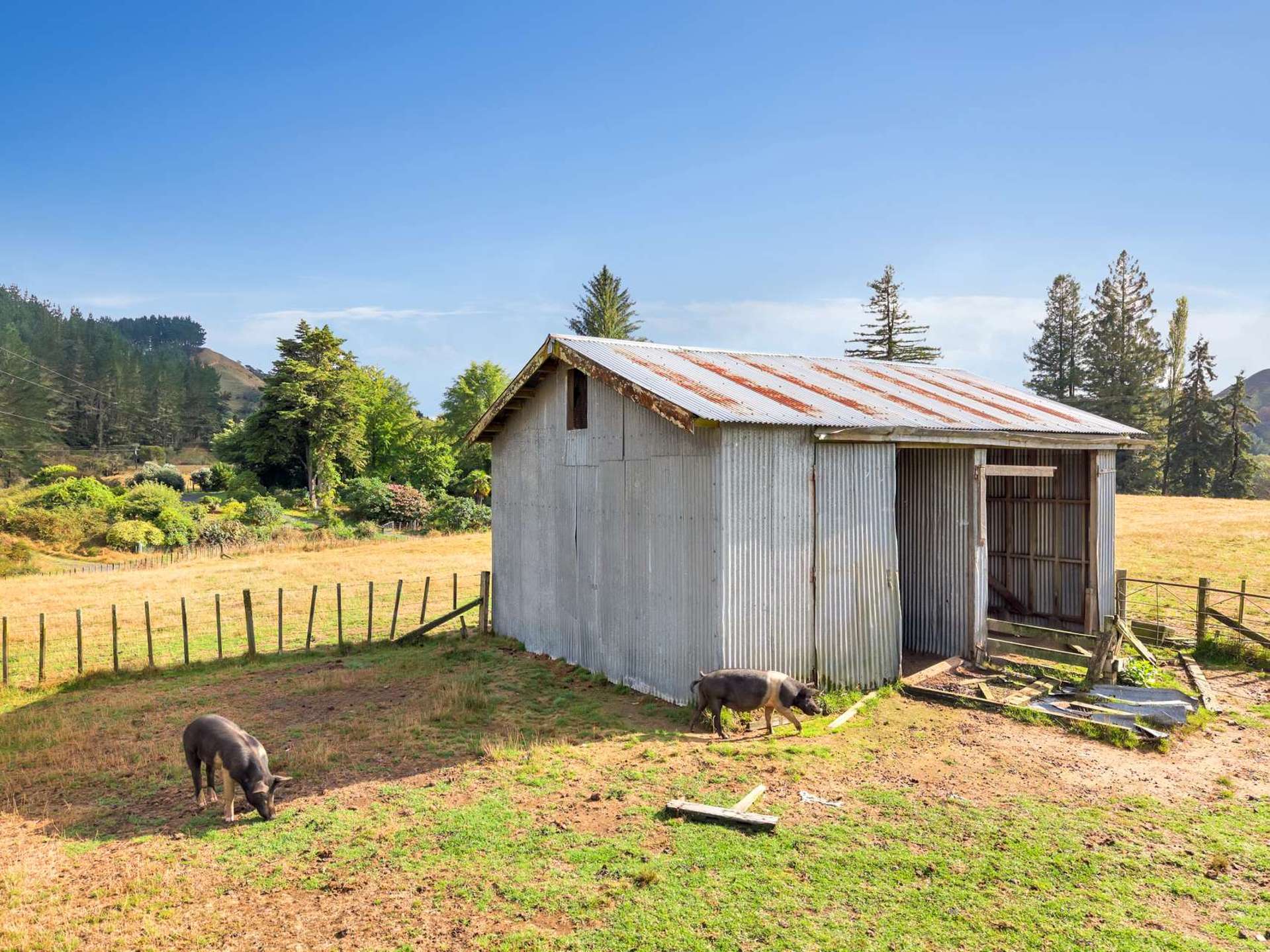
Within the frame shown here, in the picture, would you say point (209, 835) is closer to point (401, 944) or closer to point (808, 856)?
point (401, 944)

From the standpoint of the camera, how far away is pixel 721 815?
785 centimetres

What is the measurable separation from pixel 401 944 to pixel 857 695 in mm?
7939

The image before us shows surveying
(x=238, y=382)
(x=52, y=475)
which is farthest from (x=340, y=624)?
(x=238, y=382)

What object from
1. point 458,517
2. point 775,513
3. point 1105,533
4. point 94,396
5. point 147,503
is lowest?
point 458,517

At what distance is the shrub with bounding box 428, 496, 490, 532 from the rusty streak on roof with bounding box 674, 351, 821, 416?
30.2m

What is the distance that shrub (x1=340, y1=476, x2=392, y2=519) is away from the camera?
44688 millimetres

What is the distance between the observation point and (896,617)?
12734 mm

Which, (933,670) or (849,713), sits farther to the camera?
(933,670)

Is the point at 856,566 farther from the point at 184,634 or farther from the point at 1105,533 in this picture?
the point at 184,634

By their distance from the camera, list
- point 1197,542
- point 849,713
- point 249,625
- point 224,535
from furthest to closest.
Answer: point 224,535, point 1197,542, point 249,625, point 849,713

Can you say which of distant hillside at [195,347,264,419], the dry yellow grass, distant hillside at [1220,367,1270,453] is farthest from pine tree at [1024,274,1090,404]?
distant hillside at [195,347,264,419]

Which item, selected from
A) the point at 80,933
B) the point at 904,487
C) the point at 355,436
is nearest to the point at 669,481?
the point at 904,487

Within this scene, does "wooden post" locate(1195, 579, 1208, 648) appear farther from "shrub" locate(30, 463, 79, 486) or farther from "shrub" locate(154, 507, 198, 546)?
"shrub" locate(30, 463, 79, 486)

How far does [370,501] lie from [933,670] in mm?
37503
